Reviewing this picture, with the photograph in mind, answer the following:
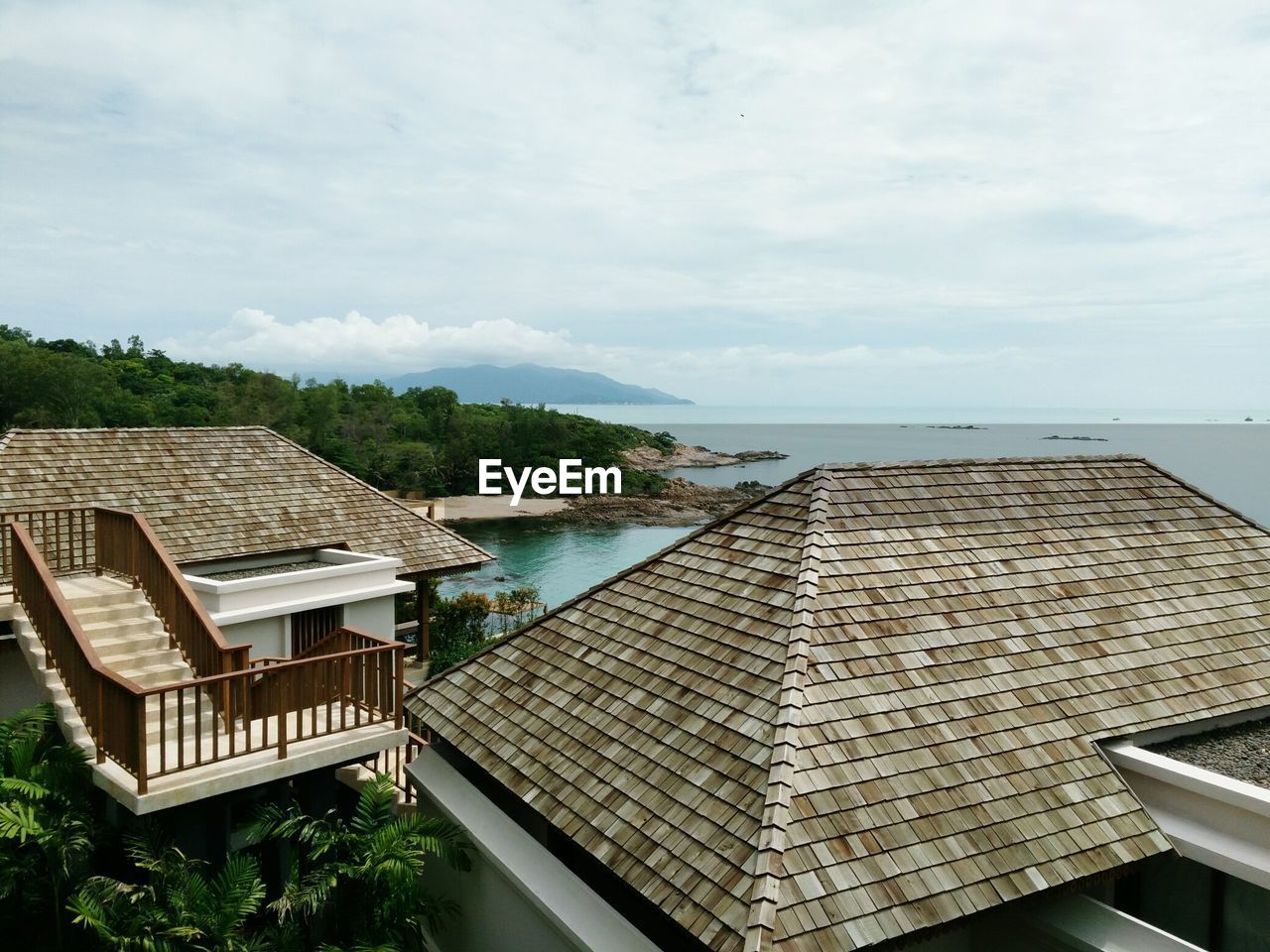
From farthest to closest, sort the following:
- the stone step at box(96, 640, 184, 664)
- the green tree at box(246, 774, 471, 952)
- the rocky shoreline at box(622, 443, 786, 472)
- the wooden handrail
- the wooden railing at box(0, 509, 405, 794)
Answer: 1. the rocky shoreline at box(622, 443, 786, 472)
2. the stone step at box(96, 640, 184, 664)
3. the wooden railing at box(0, 509, 405, 794)
4. the wooden handrail
5. the green tree at box(246, 774, 471, 952)

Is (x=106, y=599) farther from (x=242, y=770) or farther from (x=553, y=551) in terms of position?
(x=553, y=551)

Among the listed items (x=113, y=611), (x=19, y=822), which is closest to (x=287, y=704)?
(x=19, y=822)

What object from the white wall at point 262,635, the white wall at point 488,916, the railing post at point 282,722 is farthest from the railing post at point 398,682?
the white wall at point 262,635

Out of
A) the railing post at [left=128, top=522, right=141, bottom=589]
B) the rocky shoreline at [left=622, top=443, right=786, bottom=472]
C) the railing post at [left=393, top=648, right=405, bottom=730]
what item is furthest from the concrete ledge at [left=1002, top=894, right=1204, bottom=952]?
the rocky shoreline at [left=622, top=443, right=786, bottom=472]

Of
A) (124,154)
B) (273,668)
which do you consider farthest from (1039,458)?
(124,154)

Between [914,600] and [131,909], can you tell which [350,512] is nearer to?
[131,909]

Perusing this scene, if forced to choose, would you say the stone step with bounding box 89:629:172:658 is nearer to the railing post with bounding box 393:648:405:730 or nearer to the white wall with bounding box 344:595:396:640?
the railing post with bounding box 393:648:405:730
